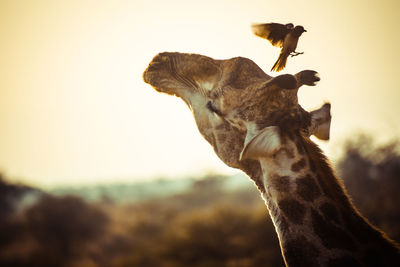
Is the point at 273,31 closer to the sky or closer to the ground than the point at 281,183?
closer to the sky

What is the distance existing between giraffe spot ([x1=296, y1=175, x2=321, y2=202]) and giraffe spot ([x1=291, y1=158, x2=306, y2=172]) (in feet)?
0.22

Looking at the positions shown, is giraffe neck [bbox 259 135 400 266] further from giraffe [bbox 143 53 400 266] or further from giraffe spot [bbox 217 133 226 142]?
giraffe spot [bbox 217 133 226 142]

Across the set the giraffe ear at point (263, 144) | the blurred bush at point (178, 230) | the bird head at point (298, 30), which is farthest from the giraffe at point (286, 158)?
the blurred bush at point (178, 230)

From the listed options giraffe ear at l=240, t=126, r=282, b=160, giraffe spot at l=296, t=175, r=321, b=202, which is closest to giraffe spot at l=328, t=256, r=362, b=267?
giraffe spot at l=296, t=175, r=321, b=202

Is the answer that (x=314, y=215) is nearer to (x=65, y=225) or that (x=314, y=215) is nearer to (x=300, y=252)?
(x=300, y=252)

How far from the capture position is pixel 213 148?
219 centimetres

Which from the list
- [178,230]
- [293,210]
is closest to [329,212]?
[293,210]

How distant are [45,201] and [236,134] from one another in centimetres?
2479

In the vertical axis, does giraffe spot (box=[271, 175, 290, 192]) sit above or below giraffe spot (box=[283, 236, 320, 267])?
above

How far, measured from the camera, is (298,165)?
182 cm

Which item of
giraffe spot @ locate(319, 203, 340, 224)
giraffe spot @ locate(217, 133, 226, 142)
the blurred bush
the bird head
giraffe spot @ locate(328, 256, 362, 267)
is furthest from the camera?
the blurred bush

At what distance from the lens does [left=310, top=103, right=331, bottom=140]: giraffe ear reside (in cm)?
214

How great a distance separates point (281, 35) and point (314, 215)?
1253mm

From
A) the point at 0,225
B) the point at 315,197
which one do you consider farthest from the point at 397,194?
the point at 0,225
